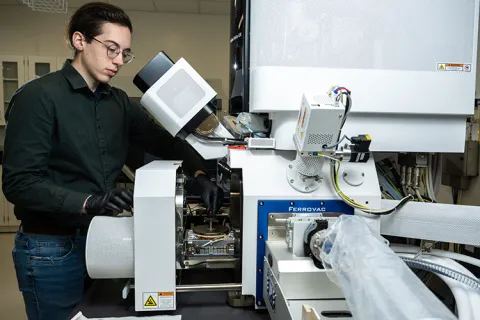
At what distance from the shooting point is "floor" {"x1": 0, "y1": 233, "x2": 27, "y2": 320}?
2396 mm

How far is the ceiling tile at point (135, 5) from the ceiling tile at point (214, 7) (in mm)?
637

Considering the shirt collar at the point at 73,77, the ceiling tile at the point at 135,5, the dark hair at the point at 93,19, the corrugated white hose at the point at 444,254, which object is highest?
the ceiling tile at the point at 135,5

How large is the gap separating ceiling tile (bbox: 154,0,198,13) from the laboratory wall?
7cm

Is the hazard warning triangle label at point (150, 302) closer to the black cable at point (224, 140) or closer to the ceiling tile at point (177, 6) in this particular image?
the black cable at point (224, 140)

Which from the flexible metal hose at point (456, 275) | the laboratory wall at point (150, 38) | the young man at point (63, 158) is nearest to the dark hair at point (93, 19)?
the young man at point (63, 158)

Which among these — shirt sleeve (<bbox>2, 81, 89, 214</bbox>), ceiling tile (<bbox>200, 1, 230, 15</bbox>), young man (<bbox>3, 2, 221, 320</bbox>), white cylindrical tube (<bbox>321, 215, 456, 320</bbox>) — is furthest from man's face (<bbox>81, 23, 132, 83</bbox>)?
ceiling tile (<bbox>200, 1, 230, 15</bbox>)

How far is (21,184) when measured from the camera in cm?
108

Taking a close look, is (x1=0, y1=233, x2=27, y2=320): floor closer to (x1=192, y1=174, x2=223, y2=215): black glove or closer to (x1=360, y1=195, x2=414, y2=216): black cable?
(x1=192, y1=174, x2=223, y2=215): black glove

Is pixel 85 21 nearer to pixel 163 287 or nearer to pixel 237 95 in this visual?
pixel 237 95

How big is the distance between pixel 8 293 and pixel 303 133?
2932mm

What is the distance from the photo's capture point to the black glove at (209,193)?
1.18 meters

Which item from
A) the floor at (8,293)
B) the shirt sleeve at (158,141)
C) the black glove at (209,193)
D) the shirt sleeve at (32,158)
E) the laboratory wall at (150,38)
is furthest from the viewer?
the laboratory wall at (150,38)

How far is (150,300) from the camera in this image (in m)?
0.93

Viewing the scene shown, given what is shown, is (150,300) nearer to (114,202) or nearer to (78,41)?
(114,202)
